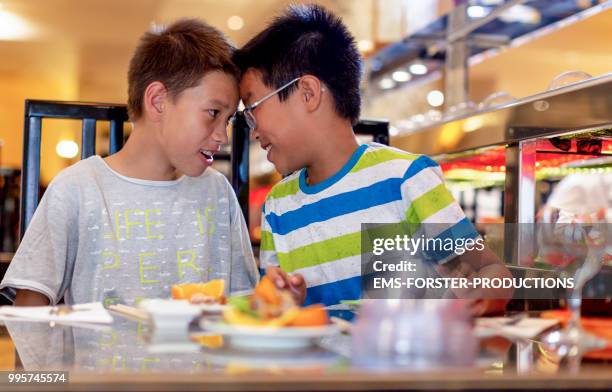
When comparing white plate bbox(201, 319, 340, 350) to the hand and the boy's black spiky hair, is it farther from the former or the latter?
the boy's black spiky hair

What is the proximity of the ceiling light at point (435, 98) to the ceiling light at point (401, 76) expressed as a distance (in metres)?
0.53

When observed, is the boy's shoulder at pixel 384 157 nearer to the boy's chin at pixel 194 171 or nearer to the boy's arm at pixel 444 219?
the boy's arm at pixel 444 219

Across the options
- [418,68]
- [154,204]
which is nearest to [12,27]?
[418,68]

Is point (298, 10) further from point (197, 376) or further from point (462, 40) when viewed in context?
point (462, 40)

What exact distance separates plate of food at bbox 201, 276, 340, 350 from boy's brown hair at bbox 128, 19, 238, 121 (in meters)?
0.82

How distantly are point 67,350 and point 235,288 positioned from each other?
2.85ft

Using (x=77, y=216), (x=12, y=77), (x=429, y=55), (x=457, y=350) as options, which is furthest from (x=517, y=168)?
(x=12, y=77)

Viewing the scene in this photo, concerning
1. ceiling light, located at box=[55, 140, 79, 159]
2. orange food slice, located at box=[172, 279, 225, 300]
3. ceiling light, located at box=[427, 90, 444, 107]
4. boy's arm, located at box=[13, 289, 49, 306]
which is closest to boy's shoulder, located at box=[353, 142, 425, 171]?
orange food slice, located at box=[172, 279, 225, 300]

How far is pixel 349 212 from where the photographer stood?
149 cm

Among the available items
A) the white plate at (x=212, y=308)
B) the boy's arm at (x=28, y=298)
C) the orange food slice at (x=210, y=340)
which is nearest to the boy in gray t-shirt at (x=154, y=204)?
the boy's arm at (x=28, y=298)

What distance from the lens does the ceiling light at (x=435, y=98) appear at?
141 inches

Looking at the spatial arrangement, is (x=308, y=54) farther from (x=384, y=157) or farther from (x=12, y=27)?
(x=12, y=27)

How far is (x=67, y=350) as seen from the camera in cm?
79

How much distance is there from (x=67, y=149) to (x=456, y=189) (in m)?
8.21
